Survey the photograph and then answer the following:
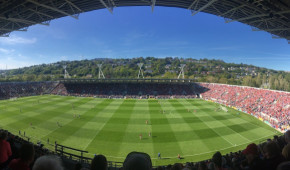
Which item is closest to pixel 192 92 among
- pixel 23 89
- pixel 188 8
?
pixel 188 8

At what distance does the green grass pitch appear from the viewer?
56.4 feet

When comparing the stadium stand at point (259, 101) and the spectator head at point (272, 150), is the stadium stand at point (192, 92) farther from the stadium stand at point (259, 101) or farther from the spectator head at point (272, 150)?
the spectator head at point (272, 150)

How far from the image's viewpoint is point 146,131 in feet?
72.1

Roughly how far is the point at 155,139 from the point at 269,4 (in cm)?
1902

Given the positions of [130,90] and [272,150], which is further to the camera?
[130,90]

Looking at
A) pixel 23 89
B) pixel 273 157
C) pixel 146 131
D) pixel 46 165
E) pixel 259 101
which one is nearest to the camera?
pixel 46 165

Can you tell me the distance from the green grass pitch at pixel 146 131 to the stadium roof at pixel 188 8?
15.3 metres

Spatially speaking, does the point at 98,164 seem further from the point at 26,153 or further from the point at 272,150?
the point at 272,150

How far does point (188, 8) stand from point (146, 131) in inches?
723

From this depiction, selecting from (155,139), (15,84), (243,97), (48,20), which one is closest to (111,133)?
(155,139)

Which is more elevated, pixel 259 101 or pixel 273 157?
pixel 273 157

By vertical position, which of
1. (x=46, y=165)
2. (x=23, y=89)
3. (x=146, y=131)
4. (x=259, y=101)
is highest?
(x=46, y=165)

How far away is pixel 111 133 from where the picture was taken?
21.3 m

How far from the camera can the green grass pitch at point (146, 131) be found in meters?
17.2
